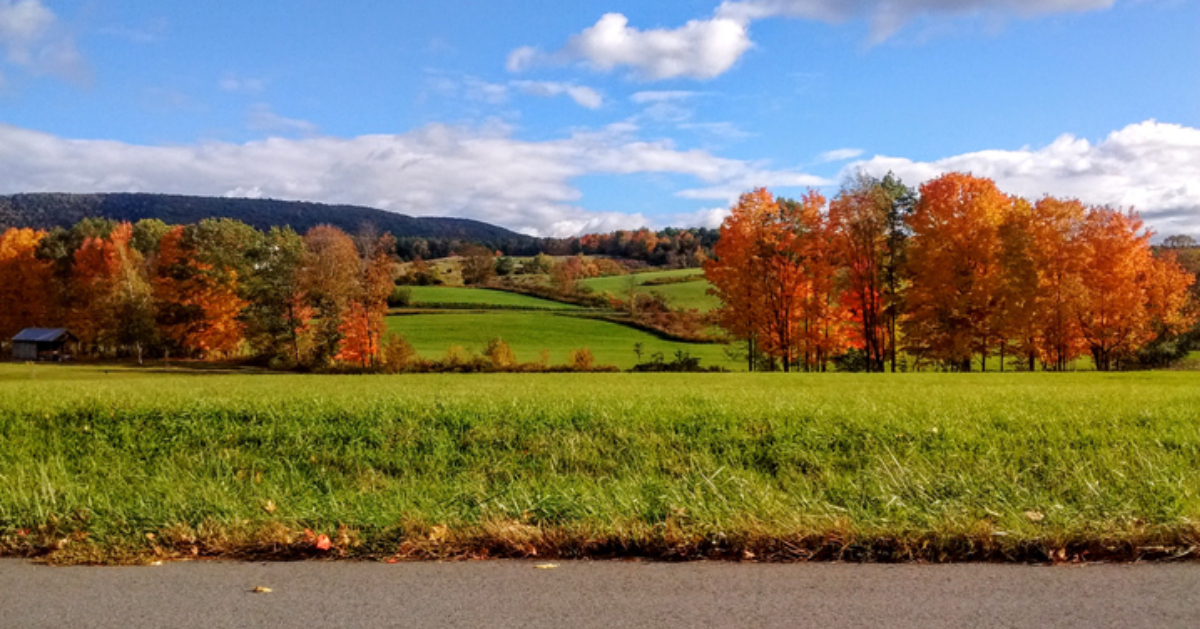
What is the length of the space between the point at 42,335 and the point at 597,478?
77444 millimetres

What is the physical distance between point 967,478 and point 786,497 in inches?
64.3

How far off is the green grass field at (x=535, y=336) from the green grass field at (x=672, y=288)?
8.80 meters

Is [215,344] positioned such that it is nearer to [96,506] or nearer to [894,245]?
[894,245]

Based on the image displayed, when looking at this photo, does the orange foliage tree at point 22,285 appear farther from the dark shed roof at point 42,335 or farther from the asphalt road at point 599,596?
the asphalt road at point 599,596

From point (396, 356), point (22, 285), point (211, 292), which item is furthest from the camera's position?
point (22, 285)

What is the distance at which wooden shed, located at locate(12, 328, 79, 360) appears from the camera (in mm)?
66750

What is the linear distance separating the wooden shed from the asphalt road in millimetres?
73920

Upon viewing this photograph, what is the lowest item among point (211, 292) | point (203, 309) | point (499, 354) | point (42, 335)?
point (499, 354)

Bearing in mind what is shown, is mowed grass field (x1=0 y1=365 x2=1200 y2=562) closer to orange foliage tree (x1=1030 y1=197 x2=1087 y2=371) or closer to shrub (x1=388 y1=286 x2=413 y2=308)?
orange foliage tree (x1=1030 y1=197 x2=1087 y2=371)

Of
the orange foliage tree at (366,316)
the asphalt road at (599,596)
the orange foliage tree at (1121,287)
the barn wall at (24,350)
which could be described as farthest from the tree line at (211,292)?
the asphalt road at (599,596)

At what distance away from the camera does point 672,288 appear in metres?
87.1

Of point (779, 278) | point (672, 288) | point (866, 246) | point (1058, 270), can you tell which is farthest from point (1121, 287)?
point (672, 288)

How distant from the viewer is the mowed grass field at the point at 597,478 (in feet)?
16.9

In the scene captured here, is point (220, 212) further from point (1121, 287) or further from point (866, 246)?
point (1121, 287)
